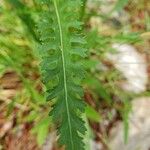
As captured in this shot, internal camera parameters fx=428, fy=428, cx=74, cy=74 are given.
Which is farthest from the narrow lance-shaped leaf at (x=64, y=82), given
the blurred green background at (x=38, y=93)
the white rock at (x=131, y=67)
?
the white rock at (x=131, y=67)

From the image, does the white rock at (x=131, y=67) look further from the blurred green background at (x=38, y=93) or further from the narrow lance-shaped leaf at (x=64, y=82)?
the narrow lance-shaped leaf at (x=64, y=82)

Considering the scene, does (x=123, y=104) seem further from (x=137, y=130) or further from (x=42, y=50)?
(x=42, y=50)

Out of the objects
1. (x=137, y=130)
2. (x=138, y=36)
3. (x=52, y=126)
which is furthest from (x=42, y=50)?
(x=137, y=130)

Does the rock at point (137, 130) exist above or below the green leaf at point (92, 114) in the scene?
below

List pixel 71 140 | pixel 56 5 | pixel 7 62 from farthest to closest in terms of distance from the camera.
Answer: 1. pixel 7 62
2. pixel 56 5
3. pixel 71 140

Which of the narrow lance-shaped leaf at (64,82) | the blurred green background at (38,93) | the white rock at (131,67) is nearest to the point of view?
the narrow lance-shaped leaf at (64,82)

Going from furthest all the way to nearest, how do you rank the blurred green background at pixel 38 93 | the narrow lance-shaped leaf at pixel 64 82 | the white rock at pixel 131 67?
the white rock at pixel 131 67 → the blurred green background at pixel 38 93 → the narrow lance-shaped leaf at pixel 64 82

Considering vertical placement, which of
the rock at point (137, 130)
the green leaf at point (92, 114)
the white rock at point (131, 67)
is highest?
the white rock at point (131, 67)

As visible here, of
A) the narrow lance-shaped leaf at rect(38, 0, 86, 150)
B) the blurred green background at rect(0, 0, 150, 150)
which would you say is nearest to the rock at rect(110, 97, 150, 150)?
the blurred green background at rect(0, 0, 150, 150)
